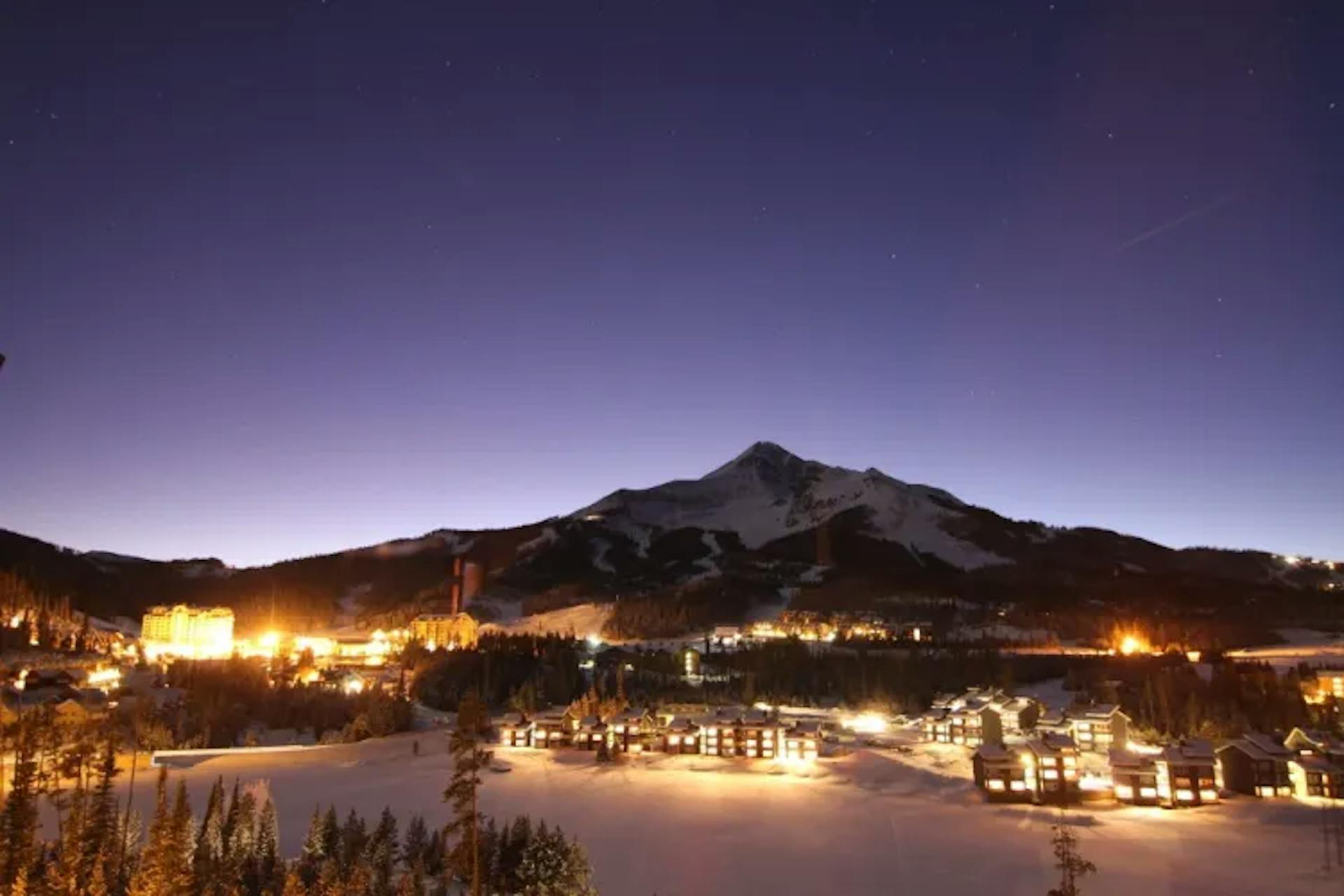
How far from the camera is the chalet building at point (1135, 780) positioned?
149ft

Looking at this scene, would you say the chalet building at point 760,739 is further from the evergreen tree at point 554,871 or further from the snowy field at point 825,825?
the evergreen tree at point 554,871

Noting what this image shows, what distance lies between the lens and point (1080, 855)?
1414 inches

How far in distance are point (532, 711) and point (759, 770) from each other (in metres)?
30.4

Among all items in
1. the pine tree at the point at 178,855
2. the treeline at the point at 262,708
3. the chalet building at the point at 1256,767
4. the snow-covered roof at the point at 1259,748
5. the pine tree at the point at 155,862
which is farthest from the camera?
the treeline at the point at 262,708

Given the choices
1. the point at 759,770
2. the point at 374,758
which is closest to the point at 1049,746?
the point at 759,770

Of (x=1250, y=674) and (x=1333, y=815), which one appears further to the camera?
(x=1250, y=674)

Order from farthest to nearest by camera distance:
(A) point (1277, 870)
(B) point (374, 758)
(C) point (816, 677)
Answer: (C) point (816, 677)
(B) point (374, 758)
(A) point (1277, 870)

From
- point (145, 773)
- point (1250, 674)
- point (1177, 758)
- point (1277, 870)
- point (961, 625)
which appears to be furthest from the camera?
point (961, 625)

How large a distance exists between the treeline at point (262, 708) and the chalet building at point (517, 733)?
36.2 feet

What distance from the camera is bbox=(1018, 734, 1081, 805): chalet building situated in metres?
45.8

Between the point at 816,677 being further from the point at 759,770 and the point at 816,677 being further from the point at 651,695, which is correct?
the point at 759,770

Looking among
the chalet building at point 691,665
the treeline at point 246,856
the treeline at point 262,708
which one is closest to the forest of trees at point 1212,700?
the chalet building at point 691,665

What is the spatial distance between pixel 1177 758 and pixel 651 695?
4955cm

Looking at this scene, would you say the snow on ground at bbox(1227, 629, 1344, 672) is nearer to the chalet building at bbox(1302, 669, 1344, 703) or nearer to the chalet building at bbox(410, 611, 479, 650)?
the chalet building at bbox(1302, 669, 1344, 703)
